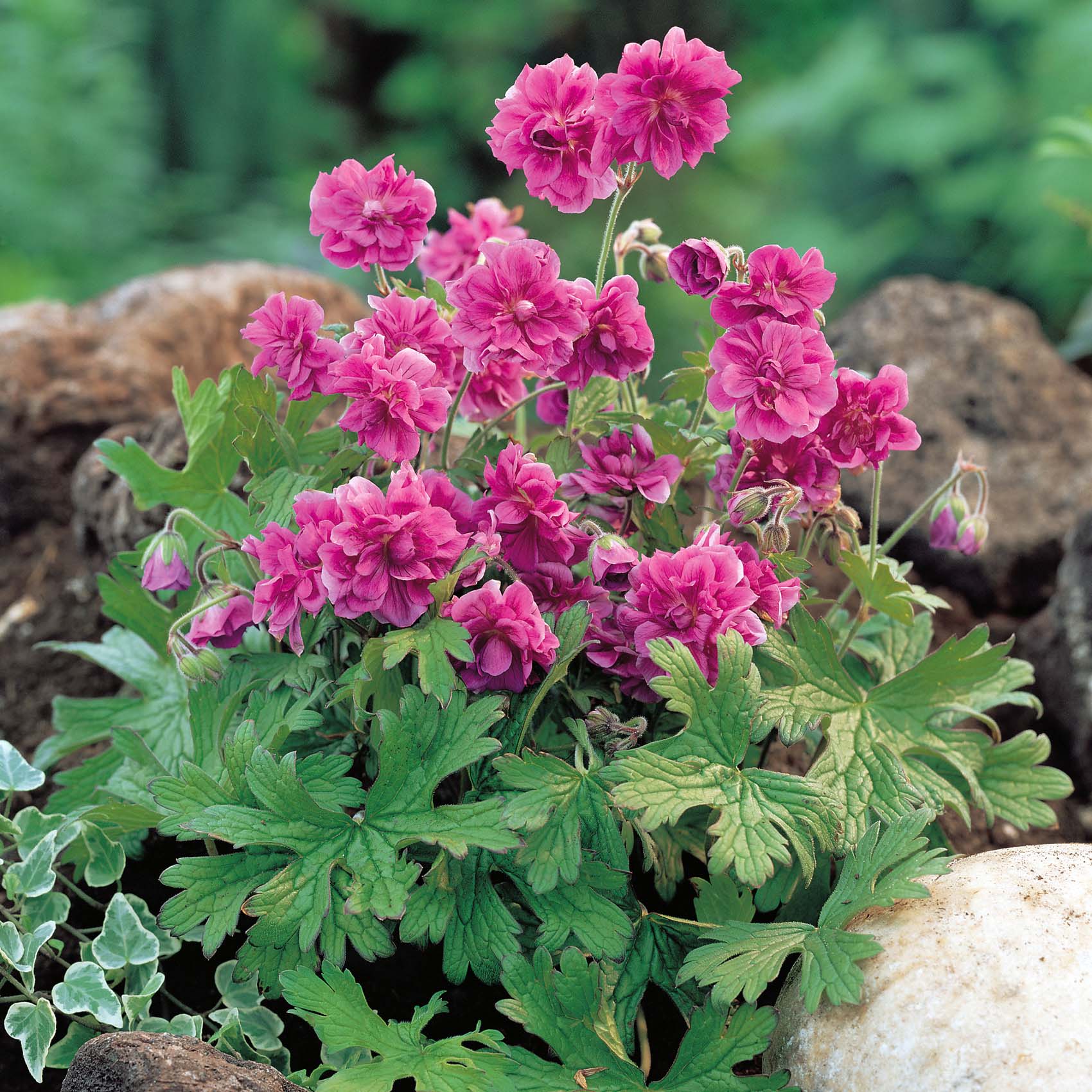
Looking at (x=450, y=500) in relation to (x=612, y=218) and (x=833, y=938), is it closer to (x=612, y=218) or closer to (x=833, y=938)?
(x=612, y=218)

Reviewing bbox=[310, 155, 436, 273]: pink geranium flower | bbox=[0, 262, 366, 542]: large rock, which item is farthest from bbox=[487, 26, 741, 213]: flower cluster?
bbox=[0, 262, 366, 542]: large rock

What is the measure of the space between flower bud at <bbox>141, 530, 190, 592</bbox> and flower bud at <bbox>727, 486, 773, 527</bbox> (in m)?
0.62

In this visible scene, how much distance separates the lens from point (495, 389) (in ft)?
4.52

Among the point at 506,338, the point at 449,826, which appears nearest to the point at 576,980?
the point at 449,826

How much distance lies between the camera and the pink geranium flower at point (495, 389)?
4.47 feet

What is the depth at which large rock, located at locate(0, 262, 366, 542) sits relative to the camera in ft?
7.57

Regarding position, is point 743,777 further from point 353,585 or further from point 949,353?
point 949,353

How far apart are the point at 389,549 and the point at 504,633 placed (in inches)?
5.7

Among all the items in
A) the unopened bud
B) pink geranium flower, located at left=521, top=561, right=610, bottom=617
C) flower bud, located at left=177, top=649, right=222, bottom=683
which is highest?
the unopened bud

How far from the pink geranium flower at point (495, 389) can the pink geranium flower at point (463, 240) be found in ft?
0.61

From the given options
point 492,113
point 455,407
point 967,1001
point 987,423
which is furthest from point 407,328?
point 492,113

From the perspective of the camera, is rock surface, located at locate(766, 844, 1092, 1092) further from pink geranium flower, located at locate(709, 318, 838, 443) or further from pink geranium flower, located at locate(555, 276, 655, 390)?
pink geranium flower, located at locate(555, 276, 655, 390)

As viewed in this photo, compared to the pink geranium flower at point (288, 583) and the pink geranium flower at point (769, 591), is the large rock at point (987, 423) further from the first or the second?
the pink geranium flower at point (288, 583)

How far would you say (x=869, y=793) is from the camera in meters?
1.20
